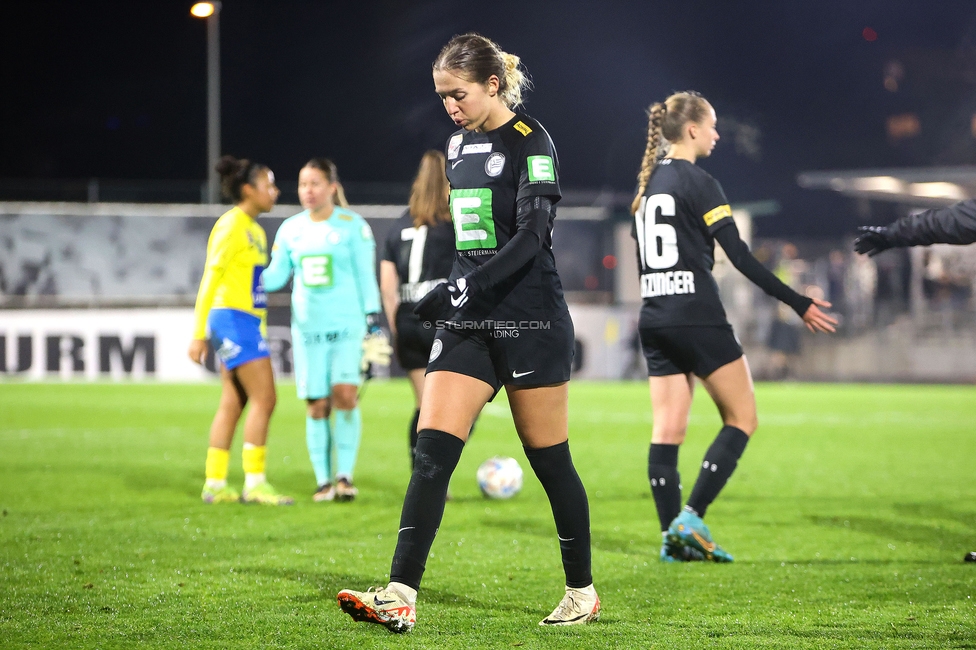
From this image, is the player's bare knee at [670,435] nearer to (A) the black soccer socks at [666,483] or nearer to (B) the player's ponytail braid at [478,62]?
(A) the black soccer socks at [666,483]

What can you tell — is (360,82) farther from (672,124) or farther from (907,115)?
(672,124)

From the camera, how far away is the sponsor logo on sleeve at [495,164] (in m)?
3.92

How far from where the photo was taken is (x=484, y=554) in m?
5.56

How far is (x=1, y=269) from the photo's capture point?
25.0 m

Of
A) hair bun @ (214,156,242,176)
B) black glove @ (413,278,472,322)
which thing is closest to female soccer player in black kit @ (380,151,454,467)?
hair bun @ (214,156,242,176)

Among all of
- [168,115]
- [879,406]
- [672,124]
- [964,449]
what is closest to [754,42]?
[168,115]

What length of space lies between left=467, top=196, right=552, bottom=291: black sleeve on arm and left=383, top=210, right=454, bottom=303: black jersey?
3539 mm

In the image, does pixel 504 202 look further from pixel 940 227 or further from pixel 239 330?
pixel 239 330

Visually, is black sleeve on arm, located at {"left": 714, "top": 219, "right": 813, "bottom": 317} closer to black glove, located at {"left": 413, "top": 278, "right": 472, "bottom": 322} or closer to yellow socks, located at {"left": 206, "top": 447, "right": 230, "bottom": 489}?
black glove, located at {"left": 413, "top": 278, "right": 472, "bottom": 322}

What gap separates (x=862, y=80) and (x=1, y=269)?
101 ft

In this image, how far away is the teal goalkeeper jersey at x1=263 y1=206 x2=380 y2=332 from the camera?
24.7 feet

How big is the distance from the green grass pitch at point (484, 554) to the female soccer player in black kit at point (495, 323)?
0.36 metres

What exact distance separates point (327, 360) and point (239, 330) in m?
0.64

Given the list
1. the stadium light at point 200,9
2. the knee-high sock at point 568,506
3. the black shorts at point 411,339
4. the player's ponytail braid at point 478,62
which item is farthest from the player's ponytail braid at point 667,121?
the stadium light at point 200,9
